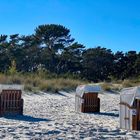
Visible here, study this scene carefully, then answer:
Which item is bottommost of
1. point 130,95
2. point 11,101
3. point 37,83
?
point 11,101

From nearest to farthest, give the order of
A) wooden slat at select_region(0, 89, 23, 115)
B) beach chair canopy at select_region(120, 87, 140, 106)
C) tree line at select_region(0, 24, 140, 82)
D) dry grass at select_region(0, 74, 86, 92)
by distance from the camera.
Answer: beach chair canopy at select_region(120, 87, 140, 106) < wooden slat at select_region(0, 89, 23, 115) < dry grass at select_region(0, 74, 86, 92) < tree line at select_region(0, 24, 140, 82)

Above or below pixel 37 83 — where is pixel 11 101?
below

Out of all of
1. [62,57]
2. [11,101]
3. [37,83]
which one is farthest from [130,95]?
[62,57]

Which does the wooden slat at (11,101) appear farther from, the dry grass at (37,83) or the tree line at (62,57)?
the tree line at (62,57)

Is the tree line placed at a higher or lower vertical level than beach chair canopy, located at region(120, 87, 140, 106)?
higher

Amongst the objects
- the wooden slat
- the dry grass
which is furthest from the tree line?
the wooden slat

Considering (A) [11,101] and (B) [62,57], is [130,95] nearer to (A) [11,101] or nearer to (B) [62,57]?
(A) [11,101]

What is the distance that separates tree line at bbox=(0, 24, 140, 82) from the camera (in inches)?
1839

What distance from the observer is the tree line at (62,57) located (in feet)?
153

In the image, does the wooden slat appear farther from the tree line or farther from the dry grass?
the tree line

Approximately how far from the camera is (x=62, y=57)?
46.7 metres

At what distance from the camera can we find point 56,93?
2433 centimetres

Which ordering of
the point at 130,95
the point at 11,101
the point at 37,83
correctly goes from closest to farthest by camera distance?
the point at 130,95 < the point at 11,101 < the point at 37,83

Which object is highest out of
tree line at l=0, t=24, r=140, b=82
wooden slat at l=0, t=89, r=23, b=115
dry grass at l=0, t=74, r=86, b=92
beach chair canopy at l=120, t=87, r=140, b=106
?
tree line at l=0, t=24, r=140, b=82
